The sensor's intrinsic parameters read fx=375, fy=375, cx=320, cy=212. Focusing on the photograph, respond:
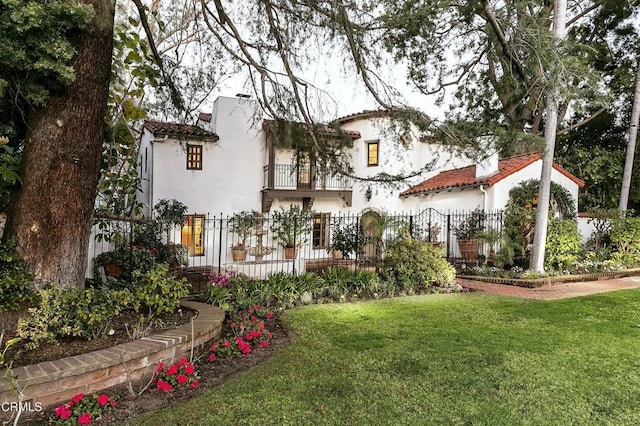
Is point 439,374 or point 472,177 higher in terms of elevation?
point 472,177

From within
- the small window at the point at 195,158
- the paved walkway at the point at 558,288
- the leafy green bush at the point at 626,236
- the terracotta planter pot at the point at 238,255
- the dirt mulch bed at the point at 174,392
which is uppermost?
the small window at the point at 195,158

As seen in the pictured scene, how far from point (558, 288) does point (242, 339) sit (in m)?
7.96

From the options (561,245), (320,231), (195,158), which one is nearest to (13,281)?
(195,158)

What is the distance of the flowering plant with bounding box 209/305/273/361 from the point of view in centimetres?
422

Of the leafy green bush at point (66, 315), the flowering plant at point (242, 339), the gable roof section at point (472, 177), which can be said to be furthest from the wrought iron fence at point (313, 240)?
the leafy green bush at point (66, 315)

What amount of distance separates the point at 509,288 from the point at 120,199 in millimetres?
8798

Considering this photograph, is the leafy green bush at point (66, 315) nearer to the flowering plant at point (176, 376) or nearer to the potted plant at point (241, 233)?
the flowering plant at point (176, 376)

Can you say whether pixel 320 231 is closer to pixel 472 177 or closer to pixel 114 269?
pixel 472 177

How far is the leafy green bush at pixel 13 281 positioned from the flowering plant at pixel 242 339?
1851mm

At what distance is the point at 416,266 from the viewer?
8.77 metres

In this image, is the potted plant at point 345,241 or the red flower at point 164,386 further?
the potted plant at point 345,241

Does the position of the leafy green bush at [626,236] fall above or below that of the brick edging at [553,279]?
above

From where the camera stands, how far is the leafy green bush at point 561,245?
35.0 ft

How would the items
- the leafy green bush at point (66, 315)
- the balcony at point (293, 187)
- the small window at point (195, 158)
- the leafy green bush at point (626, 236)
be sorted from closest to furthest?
1. the leafy green bush at point (66, 315)
2. the leafy green bush at point (626, 236)
3. the small window at point (195, 158)
4. the balcony at point (293, 187)
